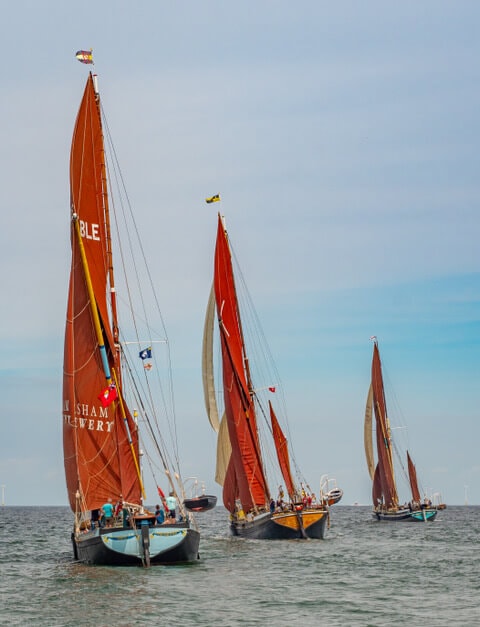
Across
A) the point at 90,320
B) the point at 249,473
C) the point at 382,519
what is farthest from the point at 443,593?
the point at 382,519

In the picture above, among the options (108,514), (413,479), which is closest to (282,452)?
(108,514)

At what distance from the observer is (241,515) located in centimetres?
7512

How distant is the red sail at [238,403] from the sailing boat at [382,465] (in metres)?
43.6

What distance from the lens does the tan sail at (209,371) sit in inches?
3206

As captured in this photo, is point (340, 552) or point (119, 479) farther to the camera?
point (340, 552)

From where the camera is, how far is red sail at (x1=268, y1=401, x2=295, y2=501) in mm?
76619

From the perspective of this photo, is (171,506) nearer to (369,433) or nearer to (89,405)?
(89,405)

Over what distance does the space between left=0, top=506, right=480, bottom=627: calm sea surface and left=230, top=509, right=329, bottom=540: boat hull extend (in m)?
3.57

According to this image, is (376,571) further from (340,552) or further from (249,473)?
(249,473)

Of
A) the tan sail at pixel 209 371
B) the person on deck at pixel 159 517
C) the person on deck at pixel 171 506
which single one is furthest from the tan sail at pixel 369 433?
the person on deck at pixel 159 517

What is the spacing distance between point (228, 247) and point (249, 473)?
16.0 meters

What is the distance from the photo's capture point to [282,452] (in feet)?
258

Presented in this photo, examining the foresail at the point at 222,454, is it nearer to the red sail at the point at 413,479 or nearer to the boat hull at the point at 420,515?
the boat hull at the point at 420,515

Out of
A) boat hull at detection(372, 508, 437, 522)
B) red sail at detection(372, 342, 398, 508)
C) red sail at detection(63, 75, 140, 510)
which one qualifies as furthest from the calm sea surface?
boat hull at detection(372, 508, 437, 522)
